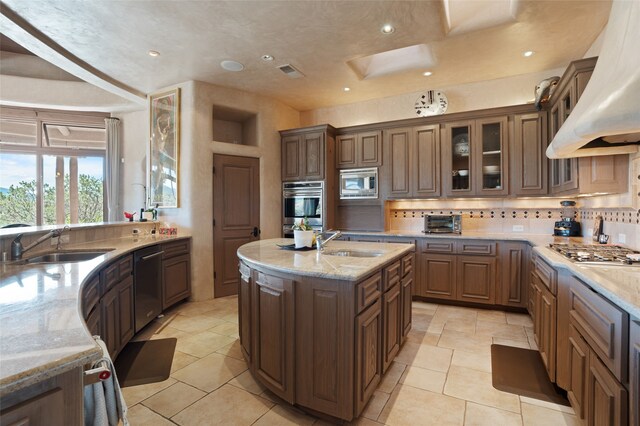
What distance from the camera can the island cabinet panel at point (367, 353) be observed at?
67.7 inches

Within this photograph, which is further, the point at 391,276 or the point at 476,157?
the point at 476,157

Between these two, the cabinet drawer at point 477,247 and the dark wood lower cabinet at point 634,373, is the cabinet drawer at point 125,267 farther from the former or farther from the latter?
the cabinet drawer at point 477,247

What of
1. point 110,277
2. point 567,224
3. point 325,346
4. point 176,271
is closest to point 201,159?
point 176,271

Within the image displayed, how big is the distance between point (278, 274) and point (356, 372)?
713mm

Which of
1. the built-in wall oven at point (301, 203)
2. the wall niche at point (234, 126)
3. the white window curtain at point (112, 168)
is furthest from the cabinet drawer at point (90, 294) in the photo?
the white window curtain at point (112, 168)

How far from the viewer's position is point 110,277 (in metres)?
2.39

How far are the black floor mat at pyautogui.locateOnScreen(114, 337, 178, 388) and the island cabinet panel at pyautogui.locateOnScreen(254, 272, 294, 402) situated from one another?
91cm

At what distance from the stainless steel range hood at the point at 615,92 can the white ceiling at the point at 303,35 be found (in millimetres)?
1165

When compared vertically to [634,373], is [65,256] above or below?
above

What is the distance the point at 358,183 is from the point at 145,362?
342 cm

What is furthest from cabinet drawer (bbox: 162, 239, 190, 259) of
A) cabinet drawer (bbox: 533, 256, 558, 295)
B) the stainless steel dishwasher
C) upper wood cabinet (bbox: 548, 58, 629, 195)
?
upper wood cabinet (bbox: 548, 58, 629, 195)

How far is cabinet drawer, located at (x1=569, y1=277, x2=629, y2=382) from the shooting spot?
1184 mm

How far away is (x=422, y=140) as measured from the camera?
14.0ft

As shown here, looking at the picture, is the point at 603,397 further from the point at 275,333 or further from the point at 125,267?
the point at 125,267
